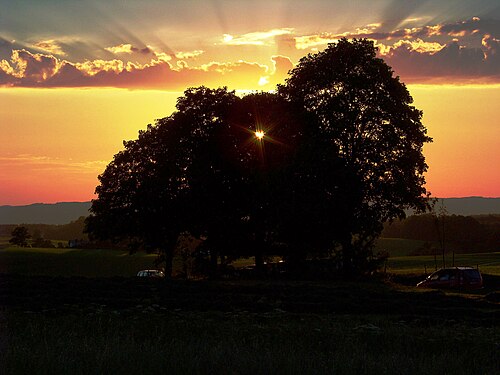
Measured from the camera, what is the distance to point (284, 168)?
55750 millimetres

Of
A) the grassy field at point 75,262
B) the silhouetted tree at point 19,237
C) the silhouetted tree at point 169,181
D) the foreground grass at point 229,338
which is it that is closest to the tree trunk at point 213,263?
the silhouetted tree at point 169,181

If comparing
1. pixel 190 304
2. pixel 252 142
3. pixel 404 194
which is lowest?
pixel 190 304

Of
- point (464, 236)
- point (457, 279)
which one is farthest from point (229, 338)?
point (464, 236)

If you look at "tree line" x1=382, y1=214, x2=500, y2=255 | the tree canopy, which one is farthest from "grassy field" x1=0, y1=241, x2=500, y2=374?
"tree line" x1=382, y1=214, x2=500, y2=255

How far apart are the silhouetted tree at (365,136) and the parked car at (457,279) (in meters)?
5.32

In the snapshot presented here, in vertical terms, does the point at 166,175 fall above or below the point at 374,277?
above

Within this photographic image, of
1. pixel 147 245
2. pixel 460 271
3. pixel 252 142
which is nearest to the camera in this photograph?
pixel 460 271

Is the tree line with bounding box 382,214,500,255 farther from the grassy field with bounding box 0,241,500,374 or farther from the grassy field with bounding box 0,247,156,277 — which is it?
the grassy field with bounding box 0,241,500,374

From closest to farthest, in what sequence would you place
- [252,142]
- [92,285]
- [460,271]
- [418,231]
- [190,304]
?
[190,304] < [92,285] < [460,271] < [252,142] < [418,231]

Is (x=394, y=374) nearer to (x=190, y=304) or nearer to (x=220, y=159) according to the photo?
(x=190, y=304)

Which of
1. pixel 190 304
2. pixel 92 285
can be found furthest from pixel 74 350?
pixel 92 285

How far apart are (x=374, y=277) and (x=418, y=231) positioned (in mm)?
110490

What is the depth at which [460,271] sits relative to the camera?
5500 cm

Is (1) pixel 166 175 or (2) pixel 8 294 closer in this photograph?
(2) pixel 8 294
